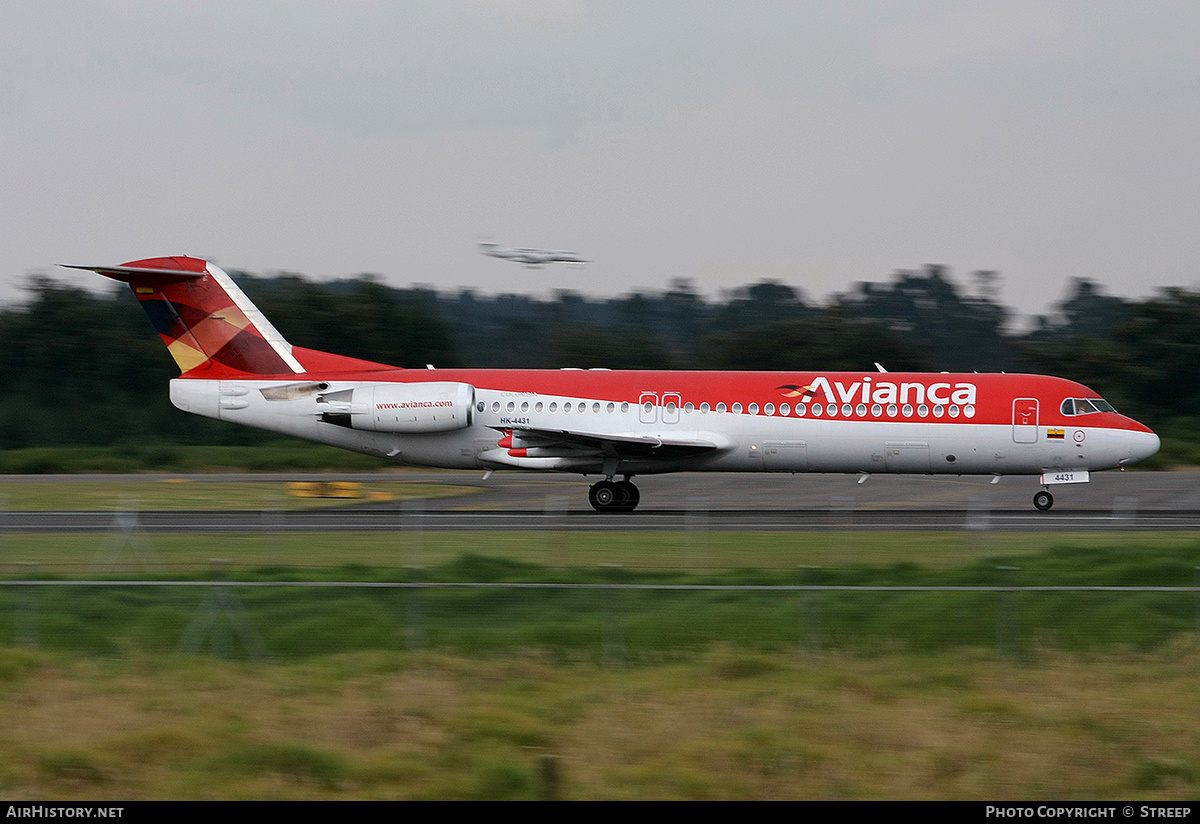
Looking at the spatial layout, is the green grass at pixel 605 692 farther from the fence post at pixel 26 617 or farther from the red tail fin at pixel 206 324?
the red tail fin at pixel 206 324

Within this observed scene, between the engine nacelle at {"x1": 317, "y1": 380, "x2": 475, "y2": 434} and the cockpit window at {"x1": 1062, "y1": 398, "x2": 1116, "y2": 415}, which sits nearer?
the cockpit window at {"x1": 1062, "y1": 398, "x2": 1116, "y2": 415}

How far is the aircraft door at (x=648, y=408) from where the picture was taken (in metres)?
28.0

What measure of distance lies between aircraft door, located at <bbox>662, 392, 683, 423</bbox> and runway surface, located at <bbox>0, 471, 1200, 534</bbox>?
2.21 meters

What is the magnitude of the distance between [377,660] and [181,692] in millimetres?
1773

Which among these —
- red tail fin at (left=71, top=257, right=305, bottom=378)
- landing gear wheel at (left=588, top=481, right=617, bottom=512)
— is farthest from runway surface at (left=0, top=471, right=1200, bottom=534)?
red tail fin at (left=71, top=257, right=305, bottom=378)

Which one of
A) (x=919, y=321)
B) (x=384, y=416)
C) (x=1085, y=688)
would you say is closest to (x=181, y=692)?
(x=1085, y=688)

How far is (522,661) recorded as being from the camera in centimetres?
1123

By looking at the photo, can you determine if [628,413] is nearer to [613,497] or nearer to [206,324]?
[613,497]

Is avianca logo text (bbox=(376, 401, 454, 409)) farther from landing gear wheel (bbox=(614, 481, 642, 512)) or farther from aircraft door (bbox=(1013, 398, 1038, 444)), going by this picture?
aircraft door (bbox=(1013, 398, 1038, 444))

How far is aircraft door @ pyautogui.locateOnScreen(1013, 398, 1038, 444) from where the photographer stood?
27.2m

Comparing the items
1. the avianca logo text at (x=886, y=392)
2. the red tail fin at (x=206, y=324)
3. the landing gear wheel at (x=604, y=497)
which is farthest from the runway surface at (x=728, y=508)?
the red tail fin at (x=206, y=324)

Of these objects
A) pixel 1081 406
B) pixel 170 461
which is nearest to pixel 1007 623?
pixel 1081 406

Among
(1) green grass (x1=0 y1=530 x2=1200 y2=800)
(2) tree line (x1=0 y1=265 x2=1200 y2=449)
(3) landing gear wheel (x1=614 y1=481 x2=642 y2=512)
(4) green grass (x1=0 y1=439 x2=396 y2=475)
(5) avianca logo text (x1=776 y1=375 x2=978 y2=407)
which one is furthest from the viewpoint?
(2) tree line (x1=0 y1=265 x2=1200 y2=449)

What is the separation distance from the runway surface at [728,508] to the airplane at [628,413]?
3.88 ft
